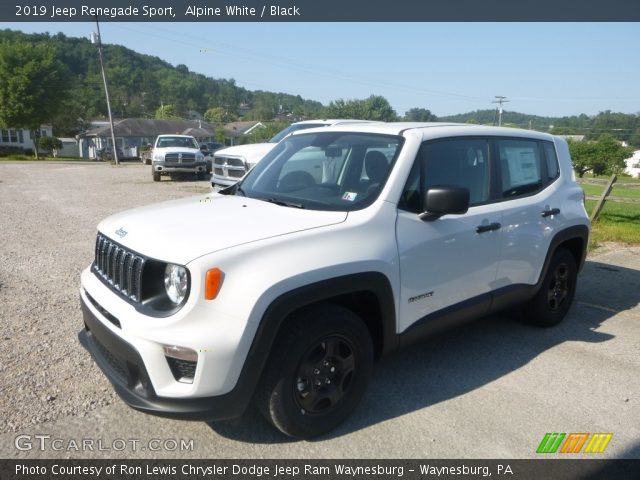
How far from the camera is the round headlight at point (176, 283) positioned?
2.58 metres

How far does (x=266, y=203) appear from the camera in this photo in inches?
137

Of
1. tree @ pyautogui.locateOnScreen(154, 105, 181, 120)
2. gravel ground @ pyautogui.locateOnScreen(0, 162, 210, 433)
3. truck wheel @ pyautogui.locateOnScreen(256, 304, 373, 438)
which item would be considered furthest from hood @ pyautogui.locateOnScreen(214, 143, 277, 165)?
tree @ pyautogui.locateOnScreen(154, 105, 181, 120)

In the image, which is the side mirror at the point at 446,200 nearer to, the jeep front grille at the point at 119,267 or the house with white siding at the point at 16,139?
the jeep front grille at the point at 119,267

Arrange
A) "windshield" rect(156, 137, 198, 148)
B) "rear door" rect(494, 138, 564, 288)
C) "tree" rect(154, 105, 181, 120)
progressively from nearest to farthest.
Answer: "rear door" rect(494, 138, 564, 288)
"windshield" rect(156, 137, 198, 148)
"tree" rect(154, 105, 181, 120)

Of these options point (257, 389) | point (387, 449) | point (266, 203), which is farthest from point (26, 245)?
point (387, 449)

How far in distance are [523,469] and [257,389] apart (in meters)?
1.58

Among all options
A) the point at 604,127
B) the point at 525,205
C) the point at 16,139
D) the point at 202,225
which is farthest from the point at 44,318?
the point at 604,127

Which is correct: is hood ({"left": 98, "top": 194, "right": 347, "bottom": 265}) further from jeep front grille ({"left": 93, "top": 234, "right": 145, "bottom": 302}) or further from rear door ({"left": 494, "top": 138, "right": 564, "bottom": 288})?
rear door ({"left": 494, "top": 138, "right": 564, "bottom": 288})

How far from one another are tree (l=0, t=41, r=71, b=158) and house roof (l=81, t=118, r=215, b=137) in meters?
18.6

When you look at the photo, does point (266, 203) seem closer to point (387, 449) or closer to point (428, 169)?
point (428, 169)

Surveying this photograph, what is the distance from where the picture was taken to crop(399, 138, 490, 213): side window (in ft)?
11.1

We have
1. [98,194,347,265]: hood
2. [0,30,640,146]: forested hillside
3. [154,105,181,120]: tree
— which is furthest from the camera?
[154,105,181,120]: tree

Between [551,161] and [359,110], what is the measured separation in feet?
291

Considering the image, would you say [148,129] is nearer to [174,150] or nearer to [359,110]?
[359,110]
